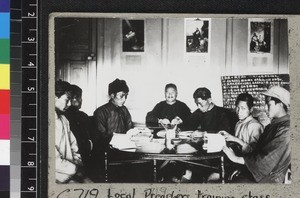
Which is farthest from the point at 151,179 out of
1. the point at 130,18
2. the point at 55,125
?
the point at 130,18

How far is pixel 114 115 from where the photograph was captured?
119 centimetres

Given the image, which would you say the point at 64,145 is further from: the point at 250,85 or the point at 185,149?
the point at 250,85

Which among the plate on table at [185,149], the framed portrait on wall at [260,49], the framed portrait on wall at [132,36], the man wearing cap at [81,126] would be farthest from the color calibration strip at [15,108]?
the framed portrait on wall at [260,49]

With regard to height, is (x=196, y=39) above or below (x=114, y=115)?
above

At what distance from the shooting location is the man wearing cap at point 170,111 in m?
1.19

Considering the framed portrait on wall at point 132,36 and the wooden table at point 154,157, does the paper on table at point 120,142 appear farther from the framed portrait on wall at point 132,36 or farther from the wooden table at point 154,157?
the framed portrait on wall at point 132,36

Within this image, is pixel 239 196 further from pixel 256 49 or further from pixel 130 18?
pixel 130 18

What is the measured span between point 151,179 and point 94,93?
0.21m

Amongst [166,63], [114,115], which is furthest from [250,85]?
[114,115]

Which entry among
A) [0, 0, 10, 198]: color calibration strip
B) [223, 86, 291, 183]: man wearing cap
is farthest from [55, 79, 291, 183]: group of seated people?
[0, 0, 10, 198]: color calibration strip

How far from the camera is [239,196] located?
1202 millimetres
